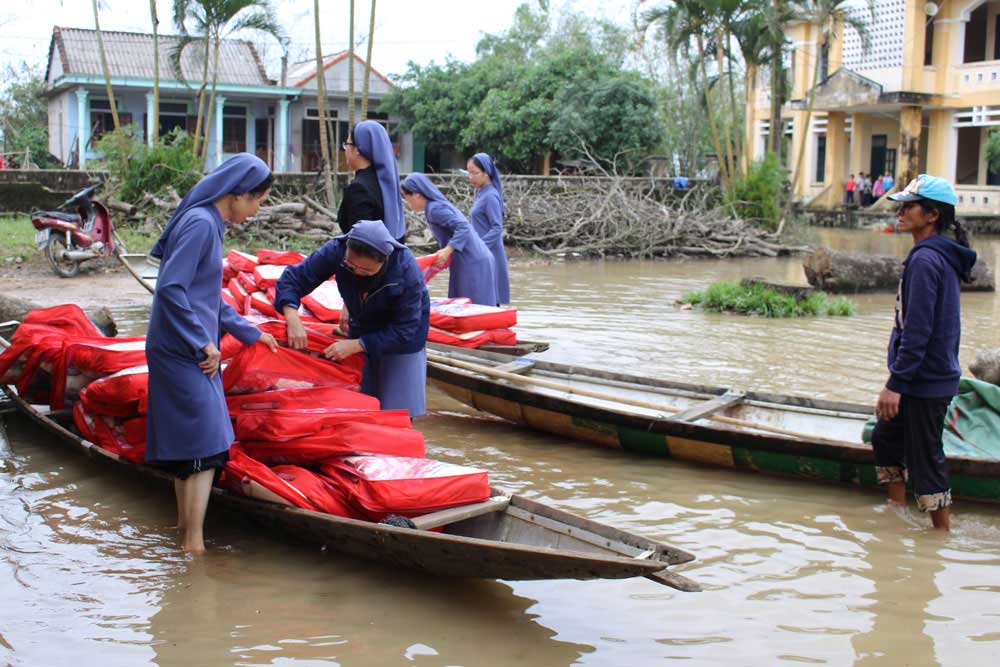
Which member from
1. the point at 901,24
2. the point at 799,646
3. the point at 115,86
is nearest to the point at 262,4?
the point at 115,86

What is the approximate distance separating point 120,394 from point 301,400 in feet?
3.18

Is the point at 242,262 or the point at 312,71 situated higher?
the point at 312,71

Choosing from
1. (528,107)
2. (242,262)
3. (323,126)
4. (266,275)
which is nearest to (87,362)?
(266,275)

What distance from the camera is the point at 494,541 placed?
142 inches

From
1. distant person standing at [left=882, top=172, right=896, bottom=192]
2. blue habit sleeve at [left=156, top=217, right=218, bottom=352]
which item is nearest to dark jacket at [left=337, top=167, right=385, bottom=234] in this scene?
blue habit sleeve at [left=156, top=217, right=218, bottom=352]

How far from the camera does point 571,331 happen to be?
1080 centimetres

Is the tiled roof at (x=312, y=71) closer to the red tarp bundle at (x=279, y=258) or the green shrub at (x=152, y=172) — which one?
the green shrub at (x=152, y=172)

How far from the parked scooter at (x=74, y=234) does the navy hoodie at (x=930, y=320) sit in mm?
10821

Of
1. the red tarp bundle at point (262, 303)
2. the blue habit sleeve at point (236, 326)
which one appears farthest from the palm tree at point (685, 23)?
the blue habit sleeve at point (236, 326)

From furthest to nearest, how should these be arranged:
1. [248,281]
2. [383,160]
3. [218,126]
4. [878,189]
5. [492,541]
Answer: [878,189]
[218,126]
[248,281]
[383,160]
[492,541]

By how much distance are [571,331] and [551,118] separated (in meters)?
16.8

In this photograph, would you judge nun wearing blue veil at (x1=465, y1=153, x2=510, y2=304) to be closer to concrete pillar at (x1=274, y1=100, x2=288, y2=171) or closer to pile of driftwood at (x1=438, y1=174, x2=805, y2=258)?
pile of driftwood at (x1=438, y1=174, x2=805, y2=258)

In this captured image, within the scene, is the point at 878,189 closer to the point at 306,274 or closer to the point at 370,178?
the point at 370,178

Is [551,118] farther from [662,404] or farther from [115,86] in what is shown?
[662,404]
